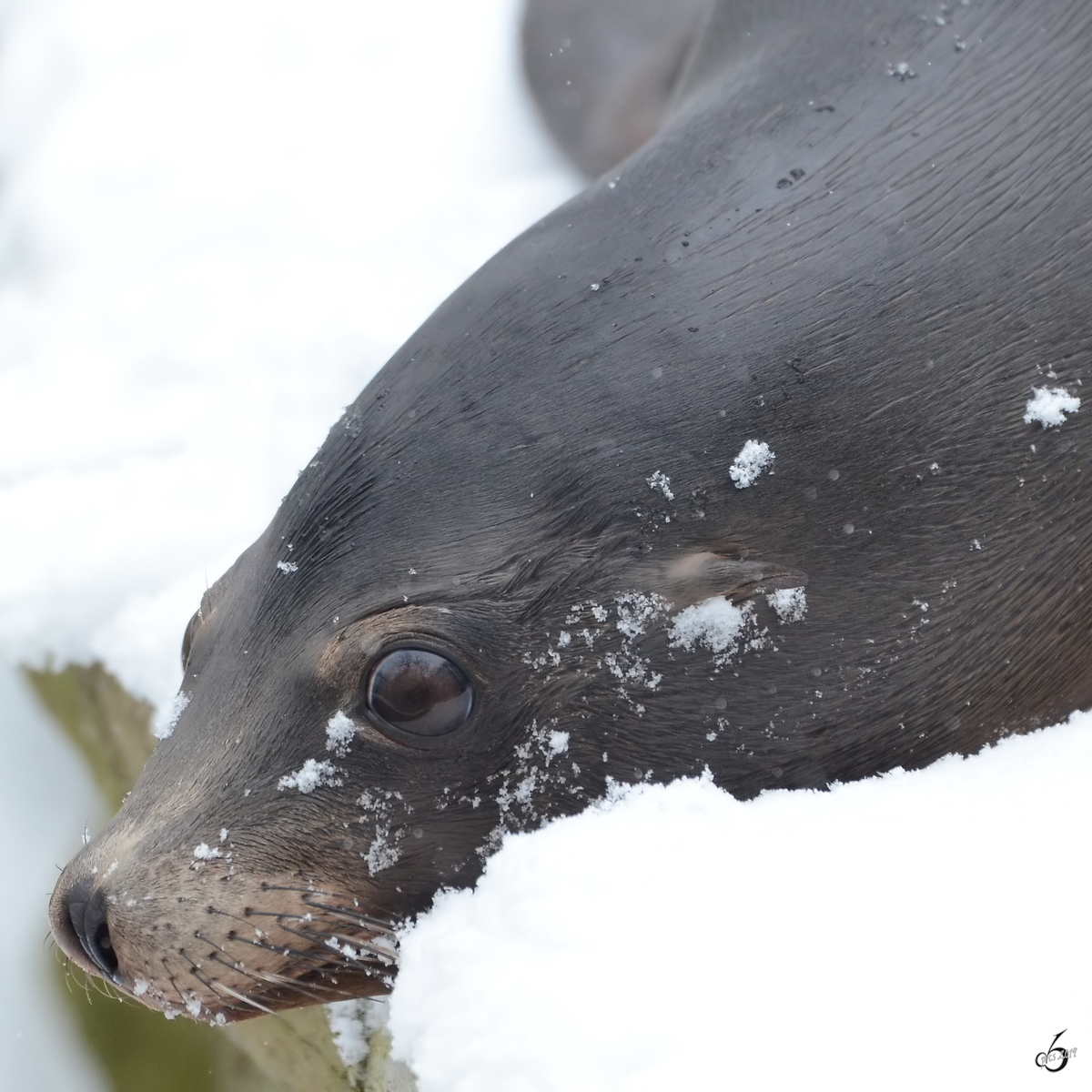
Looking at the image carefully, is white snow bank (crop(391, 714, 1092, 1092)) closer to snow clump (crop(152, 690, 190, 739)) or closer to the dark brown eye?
the dark brown eye

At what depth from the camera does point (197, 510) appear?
3.39m

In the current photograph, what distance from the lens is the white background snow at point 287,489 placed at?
1.60 m

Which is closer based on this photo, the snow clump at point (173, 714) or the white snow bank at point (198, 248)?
the snow clump at point (173, 714)

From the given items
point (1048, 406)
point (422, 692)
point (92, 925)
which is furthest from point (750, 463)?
A: point (92, 925)

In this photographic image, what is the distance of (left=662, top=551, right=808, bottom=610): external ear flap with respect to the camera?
193 cm

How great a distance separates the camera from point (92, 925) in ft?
6.66

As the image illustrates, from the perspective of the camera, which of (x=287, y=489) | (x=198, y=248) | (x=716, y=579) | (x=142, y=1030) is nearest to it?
(x=716, y=579)

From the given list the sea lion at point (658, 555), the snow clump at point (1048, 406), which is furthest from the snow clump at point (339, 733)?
the snow clump at point (1048, 406)

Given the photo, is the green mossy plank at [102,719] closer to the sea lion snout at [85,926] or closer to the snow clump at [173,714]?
the snow clump at [173,714]

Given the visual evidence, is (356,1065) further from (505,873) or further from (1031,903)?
(1031,903)

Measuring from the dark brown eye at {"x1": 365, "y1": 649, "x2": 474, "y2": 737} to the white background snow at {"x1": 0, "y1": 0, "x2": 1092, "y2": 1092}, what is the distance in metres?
0.23

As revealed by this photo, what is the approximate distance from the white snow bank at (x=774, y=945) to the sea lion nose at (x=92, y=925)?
1.59ft

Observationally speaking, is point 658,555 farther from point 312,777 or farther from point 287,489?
point 287,489

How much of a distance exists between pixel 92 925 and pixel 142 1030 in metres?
1.16
